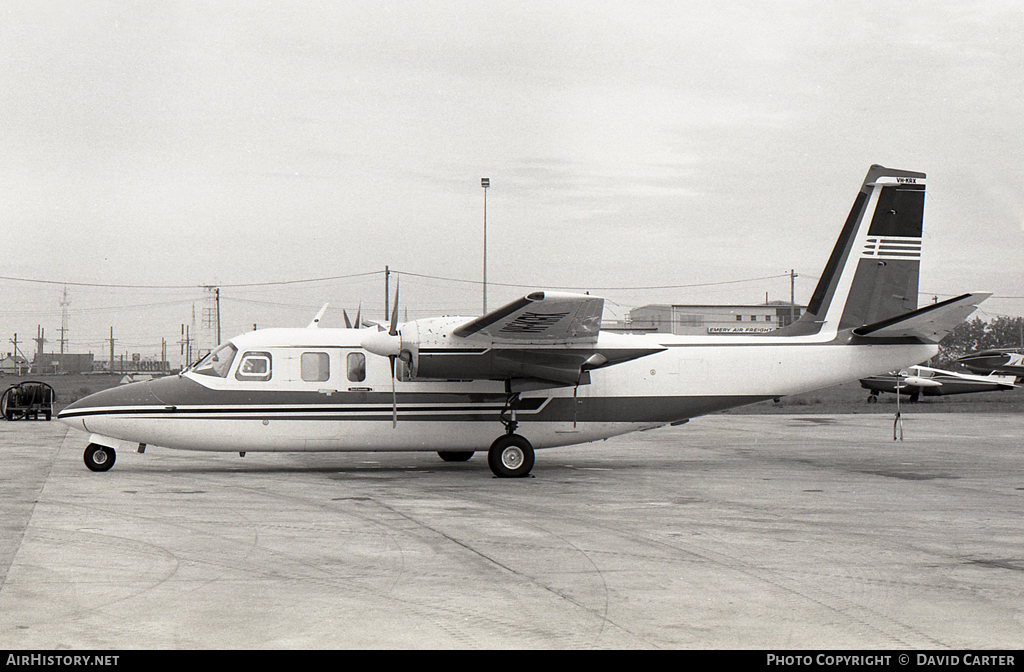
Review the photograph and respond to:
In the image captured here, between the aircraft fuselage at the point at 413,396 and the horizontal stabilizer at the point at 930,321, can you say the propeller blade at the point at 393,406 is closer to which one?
the aircraft fuselage at the point at 413,396

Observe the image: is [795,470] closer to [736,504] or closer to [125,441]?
[736,504]

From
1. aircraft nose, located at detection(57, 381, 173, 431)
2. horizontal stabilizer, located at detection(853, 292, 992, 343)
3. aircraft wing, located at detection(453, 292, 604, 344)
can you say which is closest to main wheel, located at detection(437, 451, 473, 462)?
aircraft wing, located at detection(453, 292, 604, 344)

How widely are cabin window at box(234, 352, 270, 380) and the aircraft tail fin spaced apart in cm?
982

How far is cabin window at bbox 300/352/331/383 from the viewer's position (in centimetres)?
1652

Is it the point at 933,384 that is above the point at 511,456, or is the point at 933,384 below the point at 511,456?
below

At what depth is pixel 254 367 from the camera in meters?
16.4

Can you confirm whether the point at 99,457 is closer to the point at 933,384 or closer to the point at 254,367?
the point at 254,367

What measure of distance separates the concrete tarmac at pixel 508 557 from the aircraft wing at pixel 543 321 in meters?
2.43

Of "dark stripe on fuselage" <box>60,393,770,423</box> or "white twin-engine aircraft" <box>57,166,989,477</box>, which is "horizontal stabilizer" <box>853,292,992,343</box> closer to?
"white twin-engine aircraft" <box>57,166,989,477</box>

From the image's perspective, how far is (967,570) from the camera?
8109 millimetres

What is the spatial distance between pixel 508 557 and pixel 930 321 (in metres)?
11.3

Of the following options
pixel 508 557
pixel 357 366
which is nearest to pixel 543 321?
pixel 357 366

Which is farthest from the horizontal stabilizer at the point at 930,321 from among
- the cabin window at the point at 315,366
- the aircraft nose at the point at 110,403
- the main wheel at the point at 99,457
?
the main wheel at the point at 99,457

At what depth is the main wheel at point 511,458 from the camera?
16.0 m
